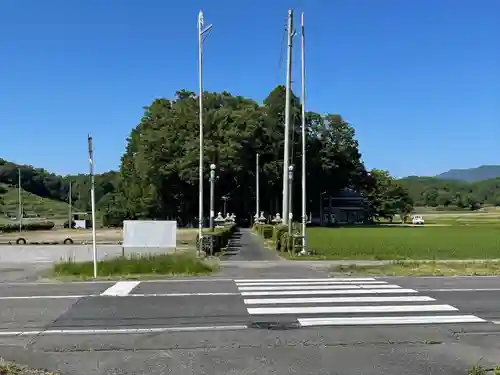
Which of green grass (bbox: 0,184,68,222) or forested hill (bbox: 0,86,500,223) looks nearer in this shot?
forested hill (bbox: 0,86,500,223)

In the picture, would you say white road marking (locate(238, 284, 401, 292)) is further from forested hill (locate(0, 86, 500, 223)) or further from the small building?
the small building

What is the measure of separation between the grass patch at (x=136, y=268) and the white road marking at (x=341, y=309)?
7507 millimetres

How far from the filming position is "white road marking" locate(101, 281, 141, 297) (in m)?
13.9

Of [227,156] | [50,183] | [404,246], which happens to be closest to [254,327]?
→ [404,246]

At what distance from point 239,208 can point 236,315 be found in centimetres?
7820

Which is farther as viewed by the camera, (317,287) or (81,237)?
(81,237)

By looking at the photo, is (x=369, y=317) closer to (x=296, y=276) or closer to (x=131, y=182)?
(x=296, y=276)

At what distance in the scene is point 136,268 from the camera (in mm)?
18844

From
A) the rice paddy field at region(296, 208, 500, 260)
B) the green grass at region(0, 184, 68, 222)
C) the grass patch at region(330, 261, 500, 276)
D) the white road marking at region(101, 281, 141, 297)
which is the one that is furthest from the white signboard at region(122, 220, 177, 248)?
the green grass at region(0, 184, 68, 222)

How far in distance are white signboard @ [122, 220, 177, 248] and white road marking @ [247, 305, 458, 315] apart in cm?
1270

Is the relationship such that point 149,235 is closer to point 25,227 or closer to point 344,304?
point 344,304

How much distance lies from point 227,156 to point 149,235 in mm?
56764

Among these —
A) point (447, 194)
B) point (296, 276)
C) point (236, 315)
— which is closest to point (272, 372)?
point (236, 315)

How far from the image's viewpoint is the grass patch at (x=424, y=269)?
718 inches
